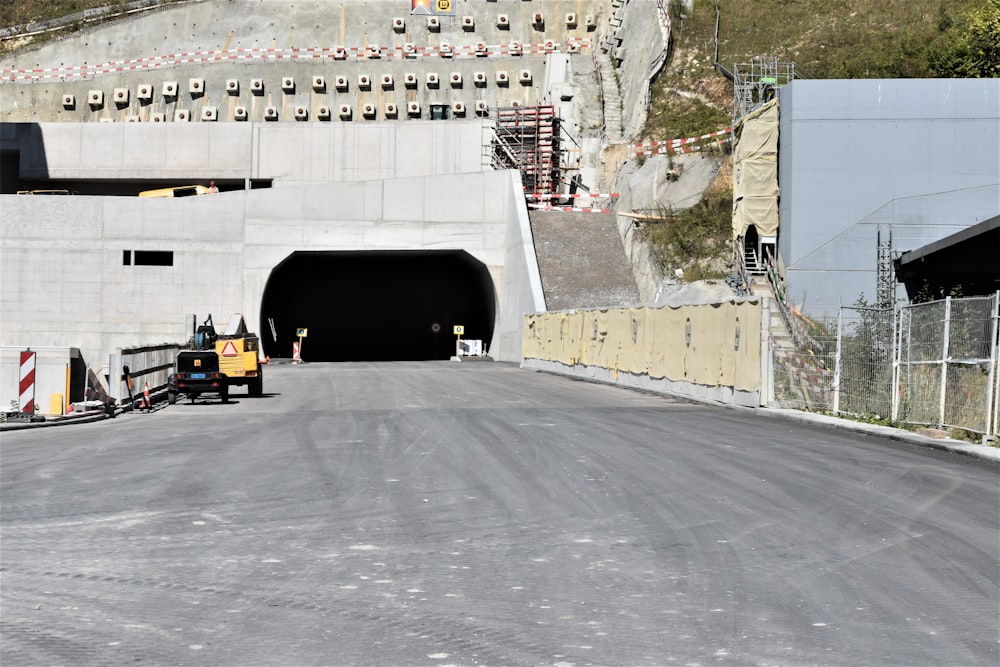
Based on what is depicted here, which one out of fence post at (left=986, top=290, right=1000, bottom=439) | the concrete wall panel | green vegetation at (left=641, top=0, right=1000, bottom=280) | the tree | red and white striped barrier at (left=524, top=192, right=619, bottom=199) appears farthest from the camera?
red and white striped barrier at (left=524, top=192, right=619, bottom=199)

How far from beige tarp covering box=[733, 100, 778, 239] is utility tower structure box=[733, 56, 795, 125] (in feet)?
11.8

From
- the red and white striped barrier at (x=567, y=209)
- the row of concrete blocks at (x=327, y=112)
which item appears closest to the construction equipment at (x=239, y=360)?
the red and white striped barrier at (x=567, y=209)

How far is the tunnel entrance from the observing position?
69875 millimetres

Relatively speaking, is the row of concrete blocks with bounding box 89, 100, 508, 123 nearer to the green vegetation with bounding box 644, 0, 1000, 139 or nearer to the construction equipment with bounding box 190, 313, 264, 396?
the green vegetation with bounding box 644, 0, 1000, 139

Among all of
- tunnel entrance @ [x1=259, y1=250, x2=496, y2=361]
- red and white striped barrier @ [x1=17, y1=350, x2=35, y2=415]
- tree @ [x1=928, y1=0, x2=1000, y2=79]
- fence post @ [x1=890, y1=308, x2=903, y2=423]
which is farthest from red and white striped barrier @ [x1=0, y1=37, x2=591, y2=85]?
fence post @ [x1=890, y1=308, x2=903, y2=423]

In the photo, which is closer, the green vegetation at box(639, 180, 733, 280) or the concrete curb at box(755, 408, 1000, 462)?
the concrete curb at box(755, 408, 1000, 462)

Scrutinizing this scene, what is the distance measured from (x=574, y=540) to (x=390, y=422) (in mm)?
11371

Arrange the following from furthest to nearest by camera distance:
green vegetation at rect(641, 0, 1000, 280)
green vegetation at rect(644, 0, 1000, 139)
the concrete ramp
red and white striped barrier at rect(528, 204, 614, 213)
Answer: red and white striped barrier at rect(528, 204, 614, 213) → the concrete ramp → green vegetation at rect(641, 0, 1000, 280) → green vegetation at rect(644, 0, 1000, 139)

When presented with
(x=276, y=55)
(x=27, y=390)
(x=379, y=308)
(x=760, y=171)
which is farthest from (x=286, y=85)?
(x=27, y=390)

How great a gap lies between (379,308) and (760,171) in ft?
114

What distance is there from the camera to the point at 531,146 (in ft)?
203

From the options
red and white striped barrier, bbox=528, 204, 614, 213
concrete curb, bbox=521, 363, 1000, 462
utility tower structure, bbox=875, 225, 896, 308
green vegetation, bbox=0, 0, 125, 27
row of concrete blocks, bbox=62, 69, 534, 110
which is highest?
green vegetation, bbox=0, 0, 125, 27

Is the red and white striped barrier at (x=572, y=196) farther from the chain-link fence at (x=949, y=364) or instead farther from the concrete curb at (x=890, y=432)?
the chain-link fence at (x=949, y=364)

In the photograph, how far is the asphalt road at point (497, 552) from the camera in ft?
21.1
